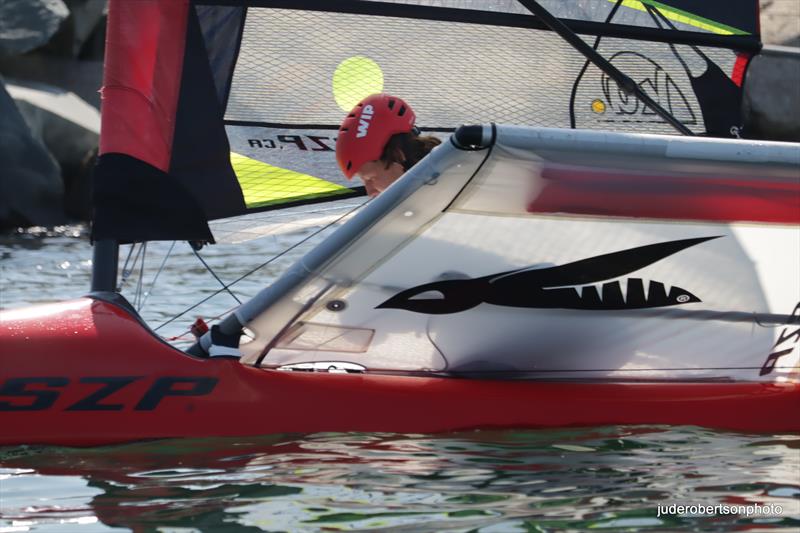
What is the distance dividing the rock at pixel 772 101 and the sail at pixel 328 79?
7.81m

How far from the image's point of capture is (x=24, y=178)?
1147 cm

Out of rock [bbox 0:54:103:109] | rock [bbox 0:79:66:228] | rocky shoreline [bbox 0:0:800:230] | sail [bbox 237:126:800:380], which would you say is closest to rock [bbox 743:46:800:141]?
rocky shoreline [bbox 0:0:800:230]

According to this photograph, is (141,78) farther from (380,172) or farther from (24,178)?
(24,178)

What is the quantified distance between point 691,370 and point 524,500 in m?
0.99

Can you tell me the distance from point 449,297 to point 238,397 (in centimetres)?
68

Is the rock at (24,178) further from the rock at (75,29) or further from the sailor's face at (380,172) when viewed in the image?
the sailor's face at (380,172)

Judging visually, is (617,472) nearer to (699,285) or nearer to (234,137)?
(699,285)

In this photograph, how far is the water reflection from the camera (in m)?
3.08

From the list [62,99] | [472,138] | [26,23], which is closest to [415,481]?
[472,138]

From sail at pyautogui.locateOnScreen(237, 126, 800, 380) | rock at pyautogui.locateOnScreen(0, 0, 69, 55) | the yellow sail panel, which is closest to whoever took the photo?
sail at pyautogui.locateOnScreen(237, 126, 800, 380)

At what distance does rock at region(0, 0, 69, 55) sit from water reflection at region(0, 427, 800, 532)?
1112 centimetres

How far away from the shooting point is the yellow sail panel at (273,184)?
4.71m

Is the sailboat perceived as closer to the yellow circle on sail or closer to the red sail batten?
the red sail batten

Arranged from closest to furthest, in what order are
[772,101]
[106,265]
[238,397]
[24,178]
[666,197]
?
[666,197] < [238,397] < [106,265] < [24,178] < [772,101]
